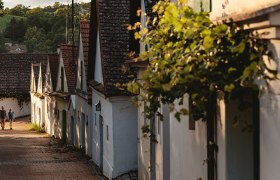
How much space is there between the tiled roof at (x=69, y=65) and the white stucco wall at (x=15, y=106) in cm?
2303

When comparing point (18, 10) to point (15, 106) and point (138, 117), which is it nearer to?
point (15, 106)

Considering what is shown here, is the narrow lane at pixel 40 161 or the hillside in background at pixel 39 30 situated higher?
the hillside in background at pixel 39 30

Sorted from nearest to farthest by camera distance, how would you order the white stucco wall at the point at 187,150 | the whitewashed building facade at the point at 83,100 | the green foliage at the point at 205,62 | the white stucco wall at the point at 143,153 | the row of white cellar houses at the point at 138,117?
the green foliage at the point at 205,62 < the row of white cellar houses at the point at 138,117 < the white stucco wall at the point at 187,150 < the white stucco wall at the point at 143,153 < the whitewashed building facade at the point at 83,100

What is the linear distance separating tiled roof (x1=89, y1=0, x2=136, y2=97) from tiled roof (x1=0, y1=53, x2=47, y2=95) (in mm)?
37695

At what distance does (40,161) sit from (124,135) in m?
6.78

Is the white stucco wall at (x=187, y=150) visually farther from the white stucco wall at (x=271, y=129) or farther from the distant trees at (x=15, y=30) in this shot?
the distant trees at (x=15, y=30)

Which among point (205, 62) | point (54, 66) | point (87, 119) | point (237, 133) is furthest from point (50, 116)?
point (205, 62)

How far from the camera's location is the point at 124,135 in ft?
62.9

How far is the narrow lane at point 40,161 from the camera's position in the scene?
2056cm

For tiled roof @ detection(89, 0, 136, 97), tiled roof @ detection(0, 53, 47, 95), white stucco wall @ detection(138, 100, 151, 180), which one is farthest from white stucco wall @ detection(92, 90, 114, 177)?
tiled roof @ detection(0, 53, 47, 95)

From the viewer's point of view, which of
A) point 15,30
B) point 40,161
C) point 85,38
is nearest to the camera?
point 40,161

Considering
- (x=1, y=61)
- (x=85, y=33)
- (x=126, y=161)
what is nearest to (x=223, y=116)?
(x=126, y=161)

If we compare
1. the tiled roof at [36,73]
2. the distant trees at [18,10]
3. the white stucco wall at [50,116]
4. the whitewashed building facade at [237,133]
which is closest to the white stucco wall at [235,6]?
the whitewashed building facade at [237,133]

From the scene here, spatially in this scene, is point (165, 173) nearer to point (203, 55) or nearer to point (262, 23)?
point (203, 55)
